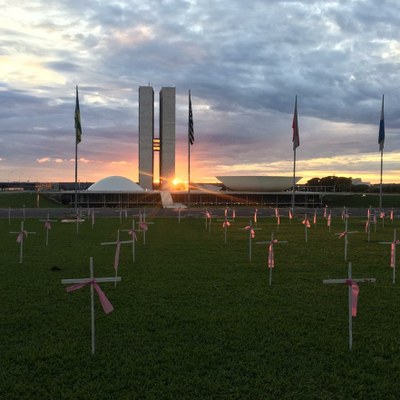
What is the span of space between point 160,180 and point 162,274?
348ft

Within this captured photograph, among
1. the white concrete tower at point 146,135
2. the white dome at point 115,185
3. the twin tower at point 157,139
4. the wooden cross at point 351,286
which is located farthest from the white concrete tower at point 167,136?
the wooden cross at point 351,286

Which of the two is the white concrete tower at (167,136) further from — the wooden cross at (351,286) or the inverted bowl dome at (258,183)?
the wooden cross at (351,286)

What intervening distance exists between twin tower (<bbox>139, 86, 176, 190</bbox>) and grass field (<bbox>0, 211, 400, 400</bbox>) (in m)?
101

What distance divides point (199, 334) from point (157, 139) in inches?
4428

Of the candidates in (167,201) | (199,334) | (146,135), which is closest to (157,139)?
(146,135)

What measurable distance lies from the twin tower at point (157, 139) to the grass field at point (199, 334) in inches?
3988

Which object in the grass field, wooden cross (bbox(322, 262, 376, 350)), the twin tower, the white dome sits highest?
the twin tower

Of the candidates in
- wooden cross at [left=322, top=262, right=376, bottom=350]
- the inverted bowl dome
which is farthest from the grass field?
the inverted bowl dome

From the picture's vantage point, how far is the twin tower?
114062 millimetres

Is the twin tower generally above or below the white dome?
above

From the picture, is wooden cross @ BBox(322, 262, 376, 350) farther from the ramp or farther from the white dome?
the white dome

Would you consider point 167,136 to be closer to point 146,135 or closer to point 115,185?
point 146,135

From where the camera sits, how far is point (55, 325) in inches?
352

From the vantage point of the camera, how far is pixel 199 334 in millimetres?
8383
